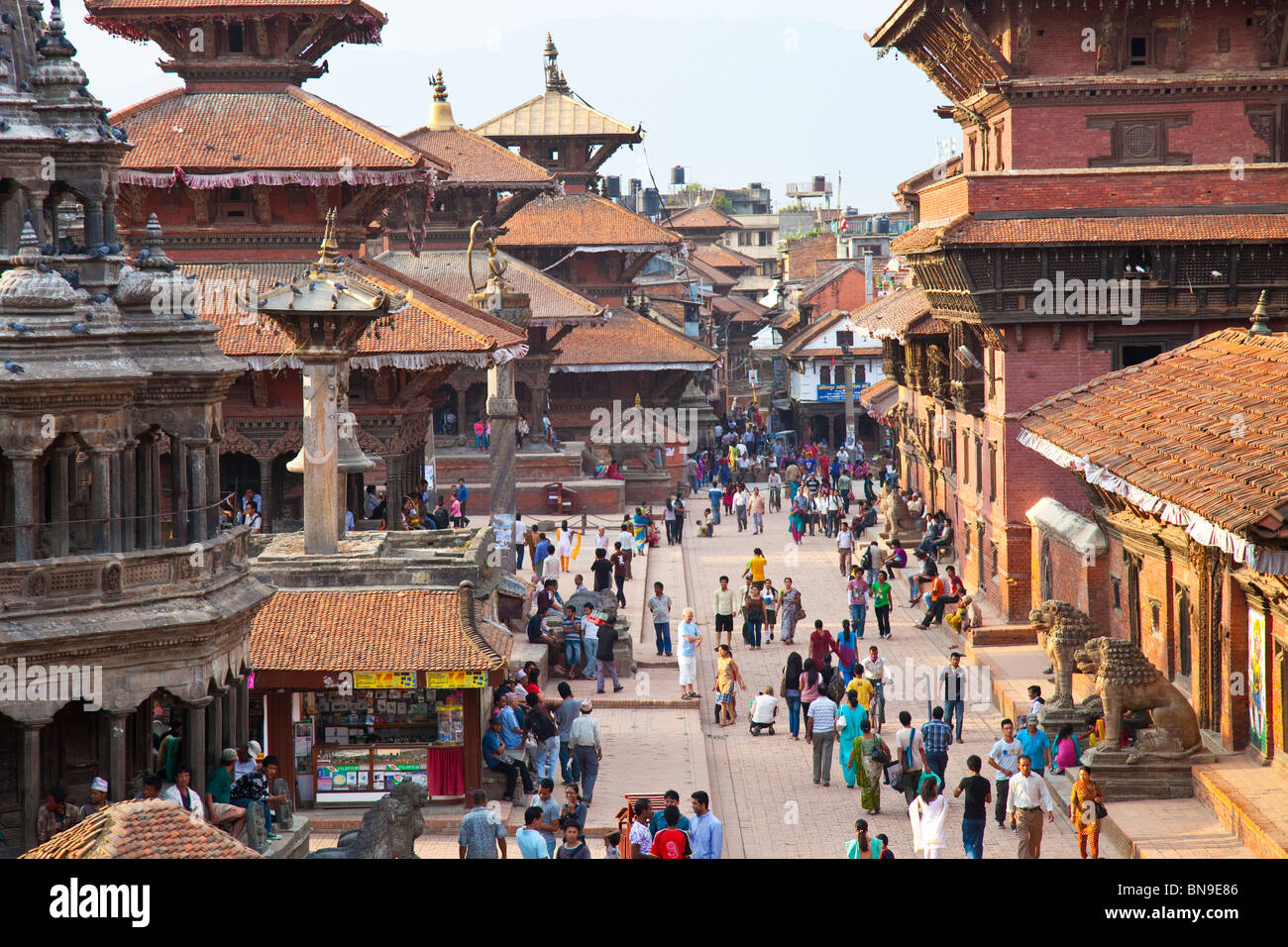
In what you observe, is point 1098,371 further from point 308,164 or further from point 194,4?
point 194,4

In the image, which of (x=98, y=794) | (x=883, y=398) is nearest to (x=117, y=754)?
(x=98, y=794)

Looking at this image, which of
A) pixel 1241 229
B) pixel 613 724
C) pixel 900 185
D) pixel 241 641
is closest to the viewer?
pixel 241 641

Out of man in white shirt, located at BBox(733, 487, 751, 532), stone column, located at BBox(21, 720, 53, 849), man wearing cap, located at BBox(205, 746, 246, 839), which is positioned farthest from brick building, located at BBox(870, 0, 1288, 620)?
stone column, located at BBox(21, 720, 53, 849)

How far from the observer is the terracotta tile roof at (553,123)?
63125 mm

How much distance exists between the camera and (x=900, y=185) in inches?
2274

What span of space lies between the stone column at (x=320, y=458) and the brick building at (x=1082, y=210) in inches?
479

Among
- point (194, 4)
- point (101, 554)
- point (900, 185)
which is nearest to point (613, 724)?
point (101, 554)

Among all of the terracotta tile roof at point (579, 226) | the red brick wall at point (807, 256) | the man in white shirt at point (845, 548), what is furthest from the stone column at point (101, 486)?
the red brick wall at point (807, 256)

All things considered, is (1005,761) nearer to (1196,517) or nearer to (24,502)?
(1196,517)

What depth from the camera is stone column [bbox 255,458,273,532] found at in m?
31.4

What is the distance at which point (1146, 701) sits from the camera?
18109mm

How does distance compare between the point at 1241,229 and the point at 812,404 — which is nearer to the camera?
the point at 1241,229

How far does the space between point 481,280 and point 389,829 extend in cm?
4014
